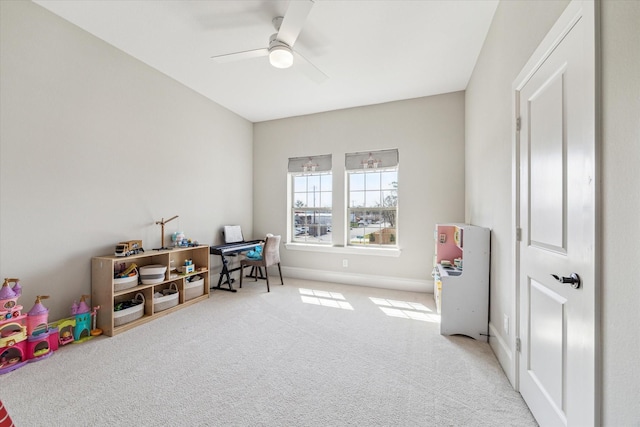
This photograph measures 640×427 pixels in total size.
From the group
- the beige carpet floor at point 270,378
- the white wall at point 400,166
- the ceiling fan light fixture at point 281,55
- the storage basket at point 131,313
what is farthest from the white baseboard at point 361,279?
the ceiling fan light fixture at point 281,55

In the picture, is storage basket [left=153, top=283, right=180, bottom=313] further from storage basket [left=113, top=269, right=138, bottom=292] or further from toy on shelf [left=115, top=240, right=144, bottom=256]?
toy on shelf [left=115, top=240, right=144, bottom=256]

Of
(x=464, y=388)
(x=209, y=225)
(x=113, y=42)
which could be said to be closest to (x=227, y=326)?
(x=209, y=225)

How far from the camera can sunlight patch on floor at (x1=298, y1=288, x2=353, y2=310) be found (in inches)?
130

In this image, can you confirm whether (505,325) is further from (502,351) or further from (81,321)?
(81,321)

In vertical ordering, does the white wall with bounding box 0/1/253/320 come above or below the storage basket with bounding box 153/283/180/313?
above

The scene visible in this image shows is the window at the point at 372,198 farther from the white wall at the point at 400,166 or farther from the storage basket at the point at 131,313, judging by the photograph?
the storage basket at the point at 131,313

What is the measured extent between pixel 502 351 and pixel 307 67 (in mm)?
2992

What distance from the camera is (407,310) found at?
10.3 feet

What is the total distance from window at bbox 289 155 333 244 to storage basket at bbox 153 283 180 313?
81.6 inches

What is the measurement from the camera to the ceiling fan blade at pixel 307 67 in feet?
8.11

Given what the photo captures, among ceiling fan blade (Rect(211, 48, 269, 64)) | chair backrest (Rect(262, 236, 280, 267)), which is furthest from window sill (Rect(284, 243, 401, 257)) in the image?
ceiling fan blade (Rect(211, 48, 269, 64))

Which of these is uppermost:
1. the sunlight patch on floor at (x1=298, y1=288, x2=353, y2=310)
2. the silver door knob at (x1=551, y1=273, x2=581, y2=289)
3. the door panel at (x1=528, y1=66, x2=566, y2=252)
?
the door panel at (x1=528, y1=66, x2=566, y2=252)

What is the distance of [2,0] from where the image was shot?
2055mm

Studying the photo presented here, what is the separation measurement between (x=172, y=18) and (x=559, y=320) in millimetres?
3506
